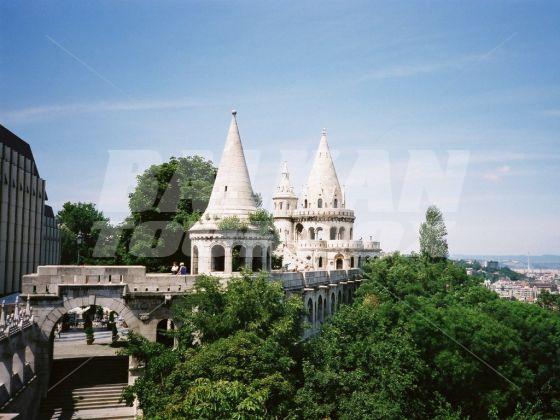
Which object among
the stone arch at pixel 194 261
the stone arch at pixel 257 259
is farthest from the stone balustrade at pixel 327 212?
the stone arch at pixel 194 261

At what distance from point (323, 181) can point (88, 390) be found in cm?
3273

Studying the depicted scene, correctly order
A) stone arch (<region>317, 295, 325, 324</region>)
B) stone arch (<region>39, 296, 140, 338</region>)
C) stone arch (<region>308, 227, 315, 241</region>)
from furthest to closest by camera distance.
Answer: stone arch (<region>308, 227, 315, 241</region>) < stone arch (<region>317, 295, 325, 324</region>) < stone arch (<region>39, 296, 140, 338</region>)

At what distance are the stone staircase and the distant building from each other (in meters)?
11.1

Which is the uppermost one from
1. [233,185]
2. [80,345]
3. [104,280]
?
[233,185]

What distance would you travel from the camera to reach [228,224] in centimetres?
2358

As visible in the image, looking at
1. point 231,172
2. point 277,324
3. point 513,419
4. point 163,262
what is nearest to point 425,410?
point 513,419

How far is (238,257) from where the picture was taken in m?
24.8

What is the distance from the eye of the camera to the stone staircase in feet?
68.8

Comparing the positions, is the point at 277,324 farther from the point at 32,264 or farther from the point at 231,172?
the point at 32,264

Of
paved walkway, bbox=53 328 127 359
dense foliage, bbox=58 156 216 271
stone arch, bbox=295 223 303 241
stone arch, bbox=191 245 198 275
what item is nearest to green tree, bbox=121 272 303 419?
stone arch, bbox=191 245 198 275

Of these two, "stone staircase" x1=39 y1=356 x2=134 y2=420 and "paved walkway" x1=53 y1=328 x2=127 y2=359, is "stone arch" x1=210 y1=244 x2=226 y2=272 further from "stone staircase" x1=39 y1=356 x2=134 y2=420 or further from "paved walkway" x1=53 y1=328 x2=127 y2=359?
"paved walkway" x1=53 y1=328 x2=127 y2=359

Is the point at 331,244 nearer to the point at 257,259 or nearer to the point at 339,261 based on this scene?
the point at 339,261

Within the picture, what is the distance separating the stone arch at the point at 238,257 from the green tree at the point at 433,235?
33948 millimetres

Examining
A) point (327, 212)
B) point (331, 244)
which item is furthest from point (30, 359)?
point (327, 212)
